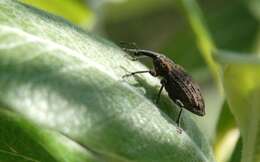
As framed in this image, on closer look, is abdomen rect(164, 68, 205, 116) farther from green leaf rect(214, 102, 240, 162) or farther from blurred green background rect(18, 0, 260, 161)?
blurred green background rect(18, 0, 260, 161)

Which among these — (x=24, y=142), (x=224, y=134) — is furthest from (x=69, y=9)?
(x=24, y=142)

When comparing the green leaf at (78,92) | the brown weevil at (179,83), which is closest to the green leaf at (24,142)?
the green leaf at (78,92)

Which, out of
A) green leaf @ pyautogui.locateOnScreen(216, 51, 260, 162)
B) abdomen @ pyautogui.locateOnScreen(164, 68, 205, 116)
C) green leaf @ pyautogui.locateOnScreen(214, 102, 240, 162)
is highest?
abdomen @ pyautogui.locateOnScreen(164, 68, 205, 116)

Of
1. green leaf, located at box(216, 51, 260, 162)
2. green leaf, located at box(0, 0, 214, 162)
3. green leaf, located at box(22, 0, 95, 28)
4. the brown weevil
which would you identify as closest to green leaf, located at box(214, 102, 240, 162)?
the brown weevil

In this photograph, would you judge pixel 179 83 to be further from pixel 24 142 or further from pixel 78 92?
pixel 78 92

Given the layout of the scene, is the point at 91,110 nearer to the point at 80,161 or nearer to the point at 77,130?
the point at 77,130

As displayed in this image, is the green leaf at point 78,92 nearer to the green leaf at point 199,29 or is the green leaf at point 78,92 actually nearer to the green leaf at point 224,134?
the green leaf at point 224,134
